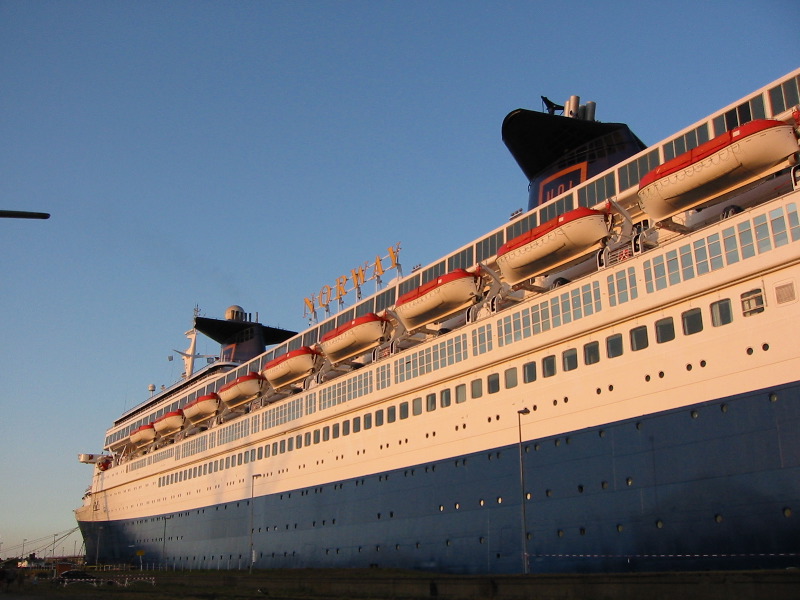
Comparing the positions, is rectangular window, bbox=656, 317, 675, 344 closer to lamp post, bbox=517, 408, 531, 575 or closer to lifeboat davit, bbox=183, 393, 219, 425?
lamp post, bbox=517, 408, 531, 575

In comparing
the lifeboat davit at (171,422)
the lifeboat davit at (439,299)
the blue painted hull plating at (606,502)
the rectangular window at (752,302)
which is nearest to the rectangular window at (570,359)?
the blue painted hull plating at (606,502)

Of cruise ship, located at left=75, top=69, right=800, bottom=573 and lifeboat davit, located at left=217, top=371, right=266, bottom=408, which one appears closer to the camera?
cruise ship, located at left=75, top=69, right=800, bottom=573

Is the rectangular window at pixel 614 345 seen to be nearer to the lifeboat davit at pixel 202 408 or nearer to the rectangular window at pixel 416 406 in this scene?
the rectangular window at pixel 416 406

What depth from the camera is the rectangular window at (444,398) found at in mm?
31766

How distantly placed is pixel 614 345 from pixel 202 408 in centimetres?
3961

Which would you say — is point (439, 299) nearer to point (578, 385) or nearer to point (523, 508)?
point (578, 385)

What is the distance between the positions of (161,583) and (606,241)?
32310 mm

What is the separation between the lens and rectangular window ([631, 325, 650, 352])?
23844 mm

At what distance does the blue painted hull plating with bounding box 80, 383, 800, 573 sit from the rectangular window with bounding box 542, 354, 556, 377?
2519 mm

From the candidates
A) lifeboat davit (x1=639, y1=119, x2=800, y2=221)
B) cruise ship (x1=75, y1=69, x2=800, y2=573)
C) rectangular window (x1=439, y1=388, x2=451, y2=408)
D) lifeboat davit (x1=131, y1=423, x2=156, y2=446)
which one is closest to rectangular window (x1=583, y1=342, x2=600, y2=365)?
cruise ship (x1=75, y1=69, x2=800, y2=573)

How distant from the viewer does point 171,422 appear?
202 ft

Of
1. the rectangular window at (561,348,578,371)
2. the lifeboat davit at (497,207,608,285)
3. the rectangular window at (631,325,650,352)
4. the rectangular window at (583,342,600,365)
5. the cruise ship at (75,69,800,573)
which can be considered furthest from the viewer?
the lifeboat davit at (497,207,608,285)

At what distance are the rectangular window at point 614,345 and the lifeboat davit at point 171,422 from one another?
44975 mm

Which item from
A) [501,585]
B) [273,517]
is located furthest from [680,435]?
[273,517]
